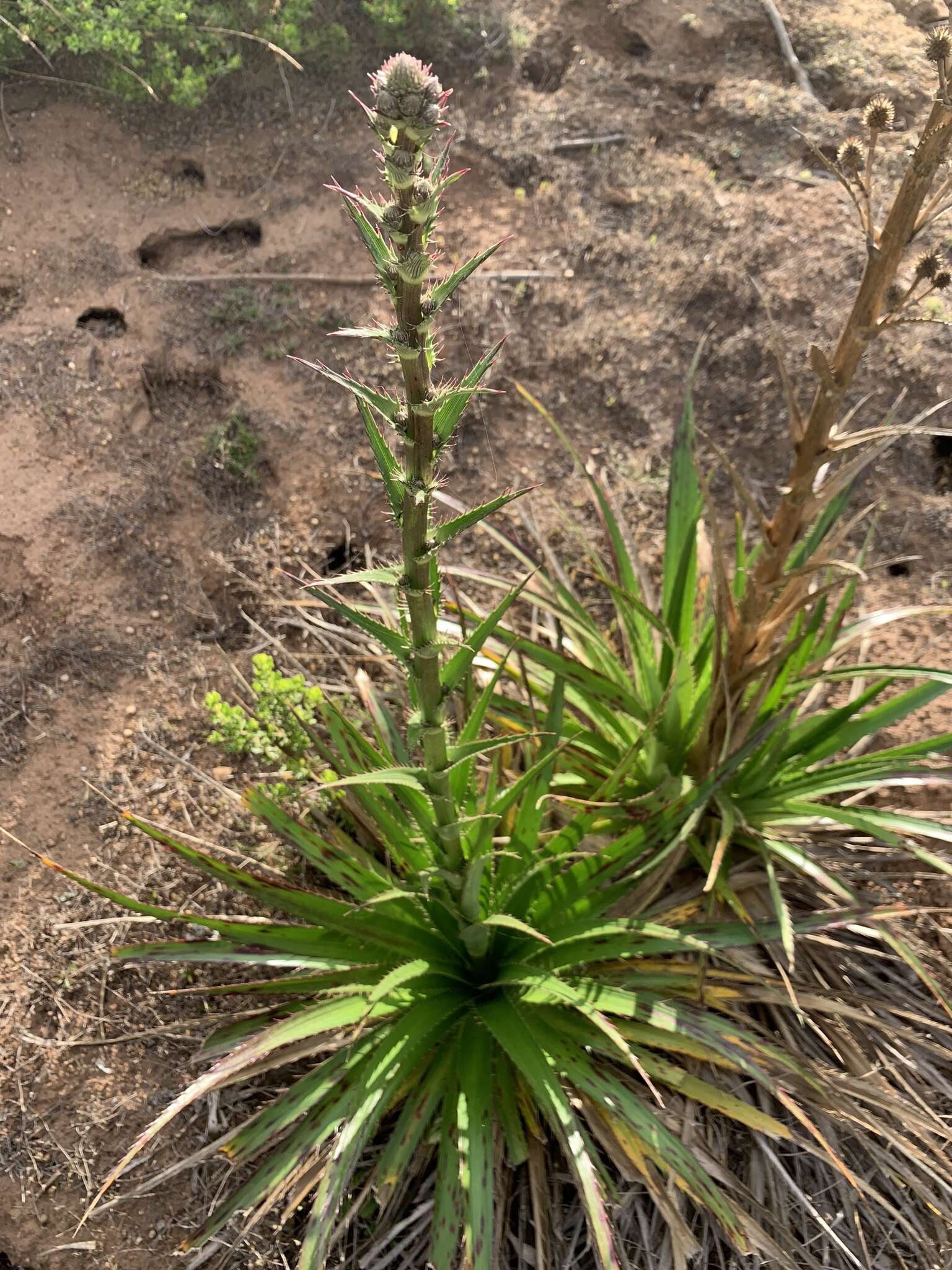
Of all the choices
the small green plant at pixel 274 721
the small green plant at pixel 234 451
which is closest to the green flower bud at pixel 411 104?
the small green plant at pixel 274 721

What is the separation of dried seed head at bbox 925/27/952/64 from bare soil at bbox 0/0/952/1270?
1771mm

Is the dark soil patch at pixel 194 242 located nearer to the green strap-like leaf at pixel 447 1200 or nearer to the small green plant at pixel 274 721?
the small green plant at pixel 274 721

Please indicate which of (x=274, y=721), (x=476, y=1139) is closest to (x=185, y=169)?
(x=274, y=721)

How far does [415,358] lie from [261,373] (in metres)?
2.38

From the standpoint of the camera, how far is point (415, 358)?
1.02m

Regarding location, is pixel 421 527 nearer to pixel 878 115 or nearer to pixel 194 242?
pixel 878 115

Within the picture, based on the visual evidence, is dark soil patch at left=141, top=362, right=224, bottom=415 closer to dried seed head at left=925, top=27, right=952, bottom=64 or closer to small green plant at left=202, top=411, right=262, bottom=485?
small green plant at left=202, top=411, right=262, bottom=485

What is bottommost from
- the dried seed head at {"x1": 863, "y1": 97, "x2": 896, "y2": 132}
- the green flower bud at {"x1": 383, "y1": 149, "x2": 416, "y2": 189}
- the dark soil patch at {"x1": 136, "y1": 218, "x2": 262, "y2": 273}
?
the green flower bud at {"x1": 383, "y1": 149, "x2": 416, "y2": 189}

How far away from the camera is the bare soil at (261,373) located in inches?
90.0

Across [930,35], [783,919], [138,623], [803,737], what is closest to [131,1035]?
[138,623]

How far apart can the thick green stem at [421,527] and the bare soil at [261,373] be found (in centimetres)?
124

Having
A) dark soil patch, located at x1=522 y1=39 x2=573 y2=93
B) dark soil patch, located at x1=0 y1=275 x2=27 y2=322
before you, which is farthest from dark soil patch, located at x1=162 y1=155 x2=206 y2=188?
dark soil patch, located at x1=522 y1=39 x2=573 y2=93

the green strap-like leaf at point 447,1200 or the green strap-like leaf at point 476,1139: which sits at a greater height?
the green strap-like leaf at point 476,1139

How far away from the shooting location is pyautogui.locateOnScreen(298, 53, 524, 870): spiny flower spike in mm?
884
